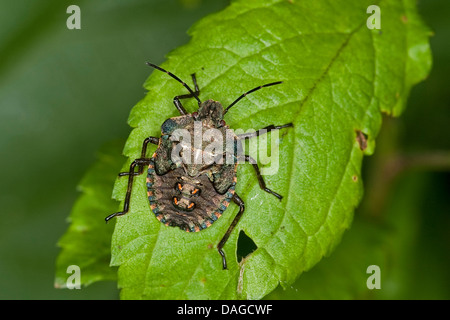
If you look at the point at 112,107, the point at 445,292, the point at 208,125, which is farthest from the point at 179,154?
the point at 445,292

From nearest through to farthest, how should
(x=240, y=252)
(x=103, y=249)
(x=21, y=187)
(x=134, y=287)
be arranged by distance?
(x=134, y=287) < (x=240, y=252) < (x=103, y=249) < (x=21, y=187)

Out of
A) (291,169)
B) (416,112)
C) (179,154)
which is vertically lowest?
(291,169)

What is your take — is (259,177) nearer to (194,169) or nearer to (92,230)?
(194,169)

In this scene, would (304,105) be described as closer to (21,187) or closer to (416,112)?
(416,112)

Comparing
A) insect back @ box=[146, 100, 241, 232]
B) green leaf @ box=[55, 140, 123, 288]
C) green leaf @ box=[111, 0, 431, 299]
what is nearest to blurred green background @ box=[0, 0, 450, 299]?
green leaf @ box=[55, 140, 123, 288]

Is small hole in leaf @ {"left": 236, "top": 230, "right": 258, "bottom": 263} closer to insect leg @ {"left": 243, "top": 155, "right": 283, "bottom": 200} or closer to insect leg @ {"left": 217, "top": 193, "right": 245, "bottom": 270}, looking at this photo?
insect leg @ {"left": 217, "top": 193, "right": 245, "bottom": 270}

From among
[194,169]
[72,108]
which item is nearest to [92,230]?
[194,169]
